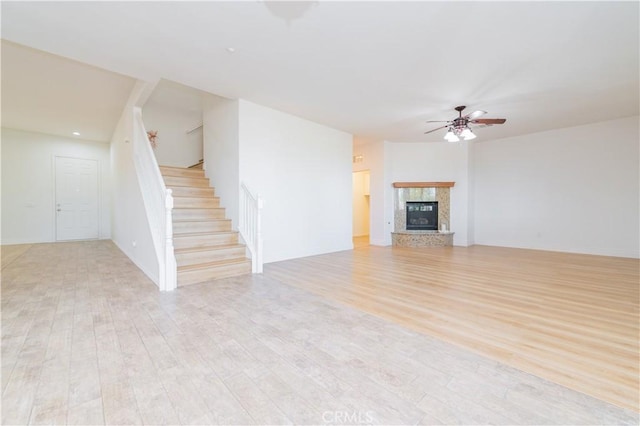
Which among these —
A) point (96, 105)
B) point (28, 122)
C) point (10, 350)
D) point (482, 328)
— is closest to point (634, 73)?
point (482, 328)

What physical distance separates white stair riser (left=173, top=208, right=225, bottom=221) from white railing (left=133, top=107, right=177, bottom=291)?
544 millimetres

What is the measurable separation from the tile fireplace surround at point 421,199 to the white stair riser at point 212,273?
15.5 ft

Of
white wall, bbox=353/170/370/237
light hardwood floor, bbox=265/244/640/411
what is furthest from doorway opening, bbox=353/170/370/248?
light hardwood floor, bbox=265/244/640/411

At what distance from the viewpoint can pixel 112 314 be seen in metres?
2.70

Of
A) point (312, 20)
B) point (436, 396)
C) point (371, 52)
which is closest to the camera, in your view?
point (436, 396)

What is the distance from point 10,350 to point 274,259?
11.8ft

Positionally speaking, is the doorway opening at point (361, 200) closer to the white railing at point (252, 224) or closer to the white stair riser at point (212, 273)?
the white railing at point (252, 224)

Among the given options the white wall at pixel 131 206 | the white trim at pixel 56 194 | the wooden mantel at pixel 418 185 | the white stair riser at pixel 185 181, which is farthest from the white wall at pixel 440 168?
the white trim at pixel 56 194

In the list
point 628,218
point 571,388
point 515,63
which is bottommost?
point 571,388

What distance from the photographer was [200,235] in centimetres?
448

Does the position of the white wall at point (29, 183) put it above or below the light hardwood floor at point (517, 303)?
above

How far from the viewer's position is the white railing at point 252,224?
4.46 m

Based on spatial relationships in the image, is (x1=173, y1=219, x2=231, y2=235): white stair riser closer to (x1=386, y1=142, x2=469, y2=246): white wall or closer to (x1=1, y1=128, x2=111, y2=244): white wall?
(x1=386, y1=142, x2=469, y2=246): white wall

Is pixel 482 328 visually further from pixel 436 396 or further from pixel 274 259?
pixel 274 259
